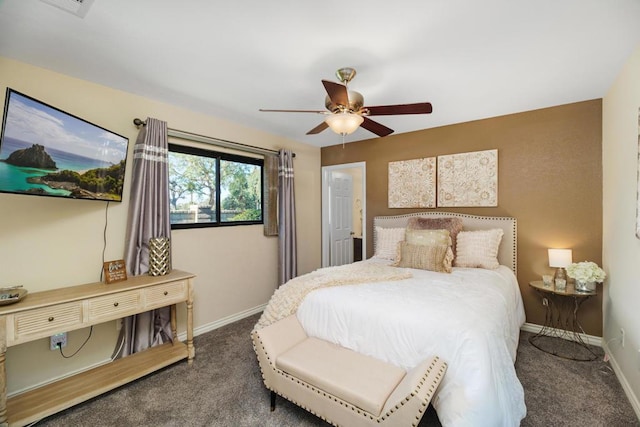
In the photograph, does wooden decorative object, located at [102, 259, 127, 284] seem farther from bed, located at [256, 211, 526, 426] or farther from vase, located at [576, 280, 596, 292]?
vase, located at [576, 280, 596, 292]

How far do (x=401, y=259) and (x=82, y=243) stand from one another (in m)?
2.97

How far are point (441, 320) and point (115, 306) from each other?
2.25 m

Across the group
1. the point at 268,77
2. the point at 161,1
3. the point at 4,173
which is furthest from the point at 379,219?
the point at 4,173

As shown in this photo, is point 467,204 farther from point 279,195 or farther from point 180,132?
point 180,132

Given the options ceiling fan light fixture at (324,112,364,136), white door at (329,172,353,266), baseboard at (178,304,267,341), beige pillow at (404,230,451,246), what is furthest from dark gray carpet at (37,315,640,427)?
white door at (329,172,353,266)

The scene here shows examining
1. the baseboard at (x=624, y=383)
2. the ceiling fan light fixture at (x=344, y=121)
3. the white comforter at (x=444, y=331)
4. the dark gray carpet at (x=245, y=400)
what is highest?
the ceiling fan light fixture at (x=344, y=121)

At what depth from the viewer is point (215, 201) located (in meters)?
3.38

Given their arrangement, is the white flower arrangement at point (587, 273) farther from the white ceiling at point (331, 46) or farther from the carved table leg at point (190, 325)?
the carved table leg at point (190, 325)

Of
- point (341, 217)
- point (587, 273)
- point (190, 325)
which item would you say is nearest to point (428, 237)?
point (587, 273)

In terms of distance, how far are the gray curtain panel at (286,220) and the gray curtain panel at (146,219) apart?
4.89ft

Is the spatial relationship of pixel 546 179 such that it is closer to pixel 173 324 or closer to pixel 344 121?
pixel 344 121

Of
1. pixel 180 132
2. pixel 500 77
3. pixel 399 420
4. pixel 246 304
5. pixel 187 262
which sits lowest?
pixel 246 304

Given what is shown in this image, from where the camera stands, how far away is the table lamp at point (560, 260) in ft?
8.91

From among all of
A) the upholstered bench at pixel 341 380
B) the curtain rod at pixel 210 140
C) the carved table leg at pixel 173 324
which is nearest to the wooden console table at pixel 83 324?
the carved table leg at pixel 173 324
